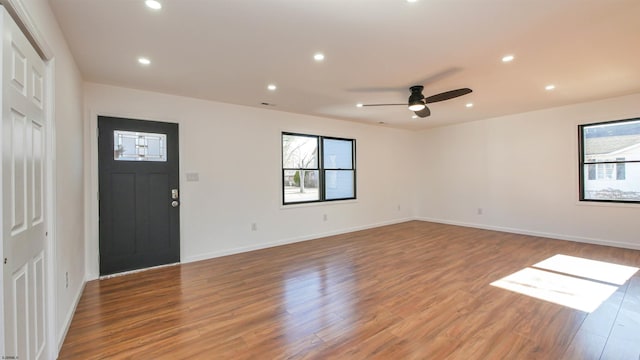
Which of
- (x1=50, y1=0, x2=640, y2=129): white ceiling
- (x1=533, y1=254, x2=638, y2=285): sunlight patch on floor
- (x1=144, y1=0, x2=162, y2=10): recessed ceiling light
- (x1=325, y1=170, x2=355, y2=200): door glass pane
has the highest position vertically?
(x1=50, y1=0, x2=640, y2=129): white ceiling

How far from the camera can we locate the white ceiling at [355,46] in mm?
2182

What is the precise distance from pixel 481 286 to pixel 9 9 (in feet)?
14.5

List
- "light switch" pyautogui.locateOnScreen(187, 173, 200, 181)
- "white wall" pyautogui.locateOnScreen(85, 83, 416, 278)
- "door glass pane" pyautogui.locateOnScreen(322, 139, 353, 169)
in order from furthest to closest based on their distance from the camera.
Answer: "door glass pane" pyautogui.locateOnScreen(322, 139, 353, 169)
"light switch" pyautogui.locateOnScreen(187, 173, 200, 181)
"white wall" pyautogui.locateOnScreen(85, 83, 416, 278)

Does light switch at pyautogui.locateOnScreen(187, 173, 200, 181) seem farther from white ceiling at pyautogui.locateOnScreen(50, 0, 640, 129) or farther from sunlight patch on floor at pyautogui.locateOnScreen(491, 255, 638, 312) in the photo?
sunlight patch on floor at pyautogui.locateOnScreen(491, 255, 638, 312)

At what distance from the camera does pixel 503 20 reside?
2.35 m

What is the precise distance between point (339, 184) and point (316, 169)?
0.75 metres

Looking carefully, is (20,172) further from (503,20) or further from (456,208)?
(456,208)

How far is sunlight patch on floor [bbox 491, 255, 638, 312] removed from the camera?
9.70ft

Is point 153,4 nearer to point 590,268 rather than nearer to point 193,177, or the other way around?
point 193,177

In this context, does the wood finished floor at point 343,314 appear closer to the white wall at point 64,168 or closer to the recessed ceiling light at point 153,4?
the white wall at point 64,168

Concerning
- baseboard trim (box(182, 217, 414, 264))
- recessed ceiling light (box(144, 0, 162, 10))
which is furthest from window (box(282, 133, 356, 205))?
recessed ceiling light (box(144, 0, 162, 10))

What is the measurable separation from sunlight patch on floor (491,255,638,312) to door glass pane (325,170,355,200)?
3558 millimetres

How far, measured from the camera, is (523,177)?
5992 millimetres

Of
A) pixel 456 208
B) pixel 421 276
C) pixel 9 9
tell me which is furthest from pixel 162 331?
pixel 456 208
